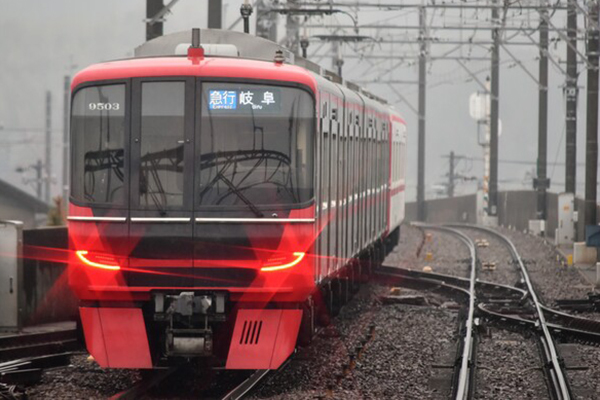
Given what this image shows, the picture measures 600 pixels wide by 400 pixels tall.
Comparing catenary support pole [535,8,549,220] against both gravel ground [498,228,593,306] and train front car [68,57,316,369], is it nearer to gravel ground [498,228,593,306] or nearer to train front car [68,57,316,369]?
gravel ground [498,228,593,306]

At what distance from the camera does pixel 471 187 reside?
494 ft

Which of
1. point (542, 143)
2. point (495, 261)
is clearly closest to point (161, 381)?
point (495, 261)

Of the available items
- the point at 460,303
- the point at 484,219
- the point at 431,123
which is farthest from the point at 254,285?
the point at 431,123

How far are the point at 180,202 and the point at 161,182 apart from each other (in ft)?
0.71

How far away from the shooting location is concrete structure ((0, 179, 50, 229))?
1854 inches

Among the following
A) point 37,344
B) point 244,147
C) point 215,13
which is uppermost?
point 215,13

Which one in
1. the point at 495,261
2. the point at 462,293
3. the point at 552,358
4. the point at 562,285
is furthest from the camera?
the point at 495,261

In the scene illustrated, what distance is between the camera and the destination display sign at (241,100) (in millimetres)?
10000

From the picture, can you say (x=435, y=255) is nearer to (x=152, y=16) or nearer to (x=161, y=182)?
(x=152, y=16)

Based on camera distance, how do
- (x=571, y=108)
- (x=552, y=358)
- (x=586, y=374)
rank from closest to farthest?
(x=586, y=374) → (x=552, y=358) → (x=571, y=108)

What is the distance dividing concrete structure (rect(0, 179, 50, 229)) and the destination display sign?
122 ft

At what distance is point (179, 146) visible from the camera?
32.7 ft

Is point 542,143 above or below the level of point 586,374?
above

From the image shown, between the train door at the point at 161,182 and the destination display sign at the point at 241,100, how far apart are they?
0.18m
